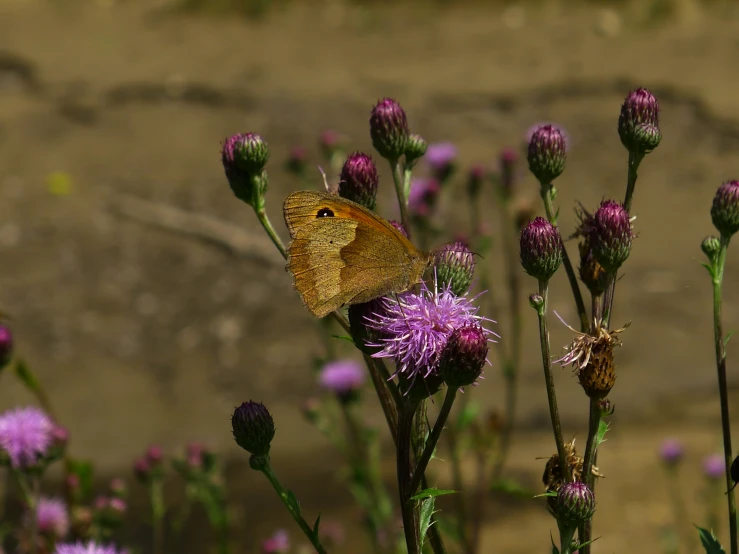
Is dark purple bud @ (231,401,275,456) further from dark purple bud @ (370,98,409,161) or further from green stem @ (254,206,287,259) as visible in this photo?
dark purple bud @ (370,98,409,161)

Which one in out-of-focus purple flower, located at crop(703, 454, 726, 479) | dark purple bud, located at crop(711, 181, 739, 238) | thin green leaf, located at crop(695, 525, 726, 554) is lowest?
thin green leaf, located at crop(695, 525, 726, 554)

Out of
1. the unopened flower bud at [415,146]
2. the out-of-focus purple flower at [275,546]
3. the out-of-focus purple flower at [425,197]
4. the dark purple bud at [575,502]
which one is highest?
the out-of-focus purple flower at [425,197]

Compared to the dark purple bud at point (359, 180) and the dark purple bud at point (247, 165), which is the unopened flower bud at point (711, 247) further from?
the dark purple bud at point (247, 165)

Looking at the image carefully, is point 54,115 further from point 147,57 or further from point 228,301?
point 228,301

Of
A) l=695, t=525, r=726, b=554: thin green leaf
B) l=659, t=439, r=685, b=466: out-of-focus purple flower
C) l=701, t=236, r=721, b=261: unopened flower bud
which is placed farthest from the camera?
l=659, t=439, r=685, b=466: out-of-focus purple flower

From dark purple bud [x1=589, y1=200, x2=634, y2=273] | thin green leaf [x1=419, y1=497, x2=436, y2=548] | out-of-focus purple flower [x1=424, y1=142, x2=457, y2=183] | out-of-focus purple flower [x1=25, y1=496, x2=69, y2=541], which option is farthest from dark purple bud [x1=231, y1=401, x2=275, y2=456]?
out-of-focus purple flower [x1=424, y1=142, x2=457, y2=183]

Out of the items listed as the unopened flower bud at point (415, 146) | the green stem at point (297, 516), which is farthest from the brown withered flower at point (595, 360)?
the unopened flower bud at point (415, 146)
